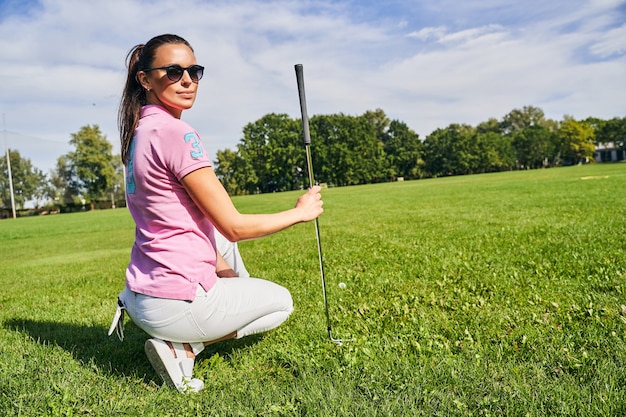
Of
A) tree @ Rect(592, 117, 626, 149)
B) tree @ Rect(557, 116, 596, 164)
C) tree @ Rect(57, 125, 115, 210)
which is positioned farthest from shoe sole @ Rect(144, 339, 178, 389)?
tree @ Rect(592, 117, 626, 149)

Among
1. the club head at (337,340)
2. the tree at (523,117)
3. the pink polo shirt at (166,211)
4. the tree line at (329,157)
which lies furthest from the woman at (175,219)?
the tree at (523,117)

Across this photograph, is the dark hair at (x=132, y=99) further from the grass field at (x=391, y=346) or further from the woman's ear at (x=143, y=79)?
the grass field at (x=391, y=346)

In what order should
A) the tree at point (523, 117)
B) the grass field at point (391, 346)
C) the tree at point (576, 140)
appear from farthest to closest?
the tree at point (523, 117), the tree at point (576, 140), the grass field at point (391, 346)

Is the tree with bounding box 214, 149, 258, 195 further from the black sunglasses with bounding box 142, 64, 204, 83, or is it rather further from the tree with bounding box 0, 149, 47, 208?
the black sunglasses with bounding box 142, 64, 204, 83

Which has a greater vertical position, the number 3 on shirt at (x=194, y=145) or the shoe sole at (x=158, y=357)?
the number 3 on shirt at (x=194, y=145)

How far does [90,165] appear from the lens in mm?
78562

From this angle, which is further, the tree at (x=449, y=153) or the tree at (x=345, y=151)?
the tree at (x=449, y=153)

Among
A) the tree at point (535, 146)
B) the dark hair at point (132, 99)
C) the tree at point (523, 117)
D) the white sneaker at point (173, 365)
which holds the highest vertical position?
the tree at point (523, 117)

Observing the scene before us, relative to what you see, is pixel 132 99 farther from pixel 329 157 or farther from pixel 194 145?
pixel 329 157

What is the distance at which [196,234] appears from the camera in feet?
9.65

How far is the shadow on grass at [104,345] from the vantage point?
354 centimetres

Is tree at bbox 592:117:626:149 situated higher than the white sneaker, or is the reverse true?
tree at bbox 592:117:626:149

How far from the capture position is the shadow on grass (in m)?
3.54

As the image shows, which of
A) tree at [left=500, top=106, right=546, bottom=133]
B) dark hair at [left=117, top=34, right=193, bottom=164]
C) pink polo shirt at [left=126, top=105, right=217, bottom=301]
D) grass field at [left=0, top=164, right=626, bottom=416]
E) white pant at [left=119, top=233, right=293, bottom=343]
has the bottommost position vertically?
grass field at [left=0, top=164, right=626, bottom=416]
